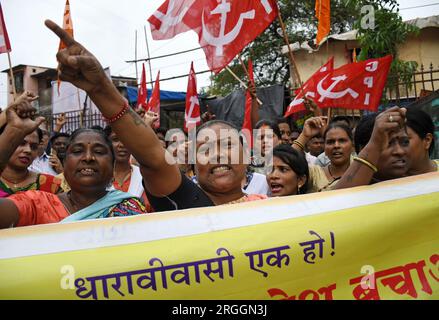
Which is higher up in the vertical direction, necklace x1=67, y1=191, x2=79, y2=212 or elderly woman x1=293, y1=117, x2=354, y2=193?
elderly woman x1=293, y1=117, x2=354, y2=193

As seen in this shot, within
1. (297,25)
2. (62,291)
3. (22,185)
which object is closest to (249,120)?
(22,185)

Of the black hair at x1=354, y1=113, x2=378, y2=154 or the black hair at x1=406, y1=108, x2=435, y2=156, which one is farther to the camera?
the black hair at x1=354, y1=113, x2=378, y2=154

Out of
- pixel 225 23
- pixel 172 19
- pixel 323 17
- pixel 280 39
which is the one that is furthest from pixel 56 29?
pixel 280 39

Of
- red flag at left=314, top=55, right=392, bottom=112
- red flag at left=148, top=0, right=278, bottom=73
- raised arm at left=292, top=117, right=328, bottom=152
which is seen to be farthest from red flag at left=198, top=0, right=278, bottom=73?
red flag at left=314, top=55, right=392, bottom=112

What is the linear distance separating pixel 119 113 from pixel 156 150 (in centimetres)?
22

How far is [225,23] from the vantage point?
157 inches

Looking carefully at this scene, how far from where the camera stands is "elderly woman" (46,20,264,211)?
5.17 feet

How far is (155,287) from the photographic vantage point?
1493 mm

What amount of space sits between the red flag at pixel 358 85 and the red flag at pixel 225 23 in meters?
1.46

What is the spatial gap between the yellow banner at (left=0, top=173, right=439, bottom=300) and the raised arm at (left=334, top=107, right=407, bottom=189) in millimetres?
95

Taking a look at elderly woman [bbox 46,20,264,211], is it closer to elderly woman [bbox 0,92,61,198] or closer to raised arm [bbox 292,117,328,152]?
raised arm [bbox 292,117,328,152]

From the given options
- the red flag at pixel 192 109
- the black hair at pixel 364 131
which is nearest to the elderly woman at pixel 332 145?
the black hair at pixel 364 131
